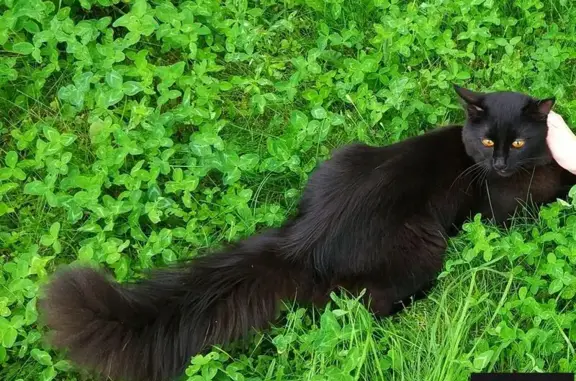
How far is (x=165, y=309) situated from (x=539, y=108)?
6.36 ft

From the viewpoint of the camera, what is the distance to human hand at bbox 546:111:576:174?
3041 millimetres

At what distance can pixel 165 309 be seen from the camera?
2566mm

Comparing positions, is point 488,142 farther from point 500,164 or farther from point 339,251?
point 339,251

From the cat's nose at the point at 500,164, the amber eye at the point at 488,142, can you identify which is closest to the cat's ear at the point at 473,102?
the amber eye at the point at 488,142

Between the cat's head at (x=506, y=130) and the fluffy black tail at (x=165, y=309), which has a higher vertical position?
the cat's head at (x=506, y=130)

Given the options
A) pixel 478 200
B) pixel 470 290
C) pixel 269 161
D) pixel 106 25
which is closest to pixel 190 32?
pixel 106 25

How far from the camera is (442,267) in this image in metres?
3.00

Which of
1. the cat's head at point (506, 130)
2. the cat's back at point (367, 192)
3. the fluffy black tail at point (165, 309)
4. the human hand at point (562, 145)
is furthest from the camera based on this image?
the human hand at point (562, 145)

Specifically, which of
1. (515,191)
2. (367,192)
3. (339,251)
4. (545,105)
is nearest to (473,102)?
(545,105)

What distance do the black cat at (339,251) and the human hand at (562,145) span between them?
0.24 ft

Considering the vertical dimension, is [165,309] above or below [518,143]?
below

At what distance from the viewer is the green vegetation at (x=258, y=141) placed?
2.78 meters

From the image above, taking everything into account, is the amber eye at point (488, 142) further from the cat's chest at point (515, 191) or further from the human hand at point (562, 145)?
the human hand at point (562, 145)

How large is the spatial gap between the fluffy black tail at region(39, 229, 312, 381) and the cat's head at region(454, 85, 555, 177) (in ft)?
3.53
